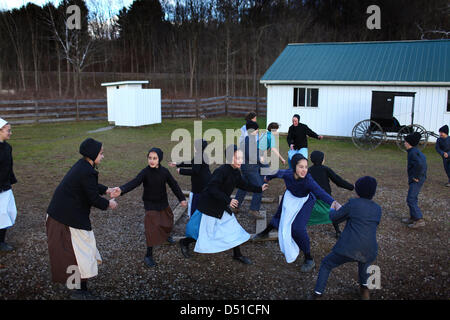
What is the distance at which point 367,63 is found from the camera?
17547 mm

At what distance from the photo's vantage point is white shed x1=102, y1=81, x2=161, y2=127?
19484 mm

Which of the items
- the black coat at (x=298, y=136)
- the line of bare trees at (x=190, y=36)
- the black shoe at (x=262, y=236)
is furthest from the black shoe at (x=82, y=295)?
the line of bare trees at (x=190, y=36)

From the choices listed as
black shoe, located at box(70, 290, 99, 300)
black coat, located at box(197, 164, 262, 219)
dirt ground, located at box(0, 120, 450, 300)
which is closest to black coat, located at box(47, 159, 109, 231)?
black shoe, located at box(70, 290, 99, 300)

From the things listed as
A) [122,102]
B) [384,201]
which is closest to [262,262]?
[384,201]

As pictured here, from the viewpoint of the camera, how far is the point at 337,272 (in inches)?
197

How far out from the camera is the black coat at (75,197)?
4.08 m

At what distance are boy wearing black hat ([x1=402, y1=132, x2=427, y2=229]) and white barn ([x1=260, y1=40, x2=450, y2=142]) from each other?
34.5 feet

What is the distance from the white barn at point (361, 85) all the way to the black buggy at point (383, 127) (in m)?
0.04

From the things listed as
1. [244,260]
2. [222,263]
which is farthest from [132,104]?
[244,260]

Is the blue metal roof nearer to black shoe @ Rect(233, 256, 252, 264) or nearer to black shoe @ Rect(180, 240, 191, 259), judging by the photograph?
black shoe @ Rect(233, 256, 252, 264)

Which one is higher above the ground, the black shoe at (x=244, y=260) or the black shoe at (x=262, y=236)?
the black shoe at (x=262, y=236)

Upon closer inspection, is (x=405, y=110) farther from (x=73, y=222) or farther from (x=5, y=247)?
(x=5, y=247)

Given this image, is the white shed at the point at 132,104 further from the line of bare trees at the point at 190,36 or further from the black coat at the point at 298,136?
the line of bare trees at the point at 190,36
